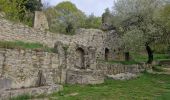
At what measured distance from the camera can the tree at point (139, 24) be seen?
3038cm

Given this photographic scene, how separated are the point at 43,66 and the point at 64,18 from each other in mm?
33211

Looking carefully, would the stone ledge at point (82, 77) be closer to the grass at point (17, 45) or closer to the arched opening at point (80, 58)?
the grass at point (17, 45)

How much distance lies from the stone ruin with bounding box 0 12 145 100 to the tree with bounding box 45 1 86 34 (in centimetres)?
1134

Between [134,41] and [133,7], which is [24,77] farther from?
[133,7]

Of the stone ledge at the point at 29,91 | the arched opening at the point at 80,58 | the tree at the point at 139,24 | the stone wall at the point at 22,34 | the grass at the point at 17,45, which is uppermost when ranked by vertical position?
the tree at the point at 139,24

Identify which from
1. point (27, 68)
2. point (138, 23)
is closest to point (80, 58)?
point (27, 68)

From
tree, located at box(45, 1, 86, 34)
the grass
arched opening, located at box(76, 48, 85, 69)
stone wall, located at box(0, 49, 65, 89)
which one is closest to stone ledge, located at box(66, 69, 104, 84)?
stone wall, located at box(0, 49, 65, 89)

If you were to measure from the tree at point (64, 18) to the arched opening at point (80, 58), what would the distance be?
11829mm

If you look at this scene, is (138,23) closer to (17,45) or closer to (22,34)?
(22,34)

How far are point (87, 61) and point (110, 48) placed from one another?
1273 cm

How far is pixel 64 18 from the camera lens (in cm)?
5084

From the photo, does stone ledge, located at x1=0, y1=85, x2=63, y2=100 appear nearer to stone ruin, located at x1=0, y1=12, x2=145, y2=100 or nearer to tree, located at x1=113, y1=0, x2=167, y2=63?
stone ruin, located at x1=0, y1=12, x2=145, y2=100

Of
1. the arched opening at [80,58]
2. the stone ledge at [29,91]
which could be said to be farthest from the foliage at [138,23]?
the stone ledge at [29,91]

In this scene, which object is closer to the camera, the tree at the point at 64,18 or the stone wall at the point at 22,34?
the stone wall at the point at 22,34
